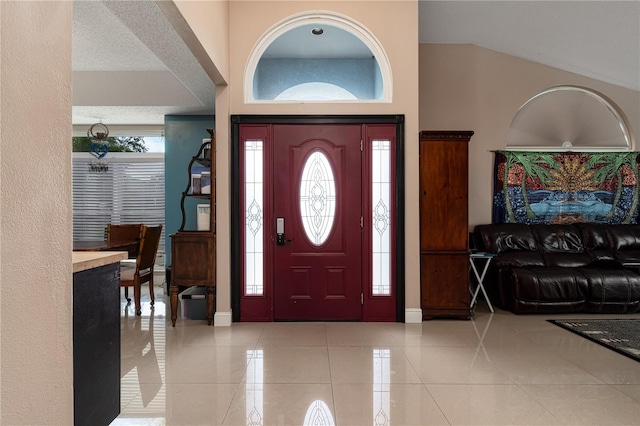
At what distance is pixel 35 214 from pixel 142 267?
4200mm

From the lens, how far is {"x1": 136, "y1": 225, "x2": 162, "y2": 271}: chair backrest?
5195 mm

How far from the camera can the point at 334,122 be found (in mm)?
4637

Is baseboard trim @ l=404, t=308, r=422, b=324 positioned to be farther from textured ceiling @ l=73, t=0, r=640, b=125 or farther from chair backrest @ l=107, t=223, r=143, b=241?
chair backrest @ l=107, t=223, r=143, b=241

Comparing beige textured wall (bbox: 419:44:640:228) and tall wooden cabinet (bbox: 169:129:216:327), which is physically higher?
beige textured wall (bbox: 419:44:640:228)

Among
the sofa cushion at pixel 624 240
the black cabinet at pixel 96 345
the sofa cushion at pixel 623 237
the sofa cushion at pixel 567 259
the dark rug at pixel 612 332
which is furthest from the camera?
the sofa cushion at pixel 623 237

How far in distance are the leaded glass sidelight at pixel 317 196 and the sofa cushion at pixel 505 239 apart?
2.17 metres

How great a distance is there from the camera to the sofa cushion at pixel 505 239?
543cm

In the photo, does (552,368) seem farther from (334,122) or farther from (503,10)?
→ (503,10)

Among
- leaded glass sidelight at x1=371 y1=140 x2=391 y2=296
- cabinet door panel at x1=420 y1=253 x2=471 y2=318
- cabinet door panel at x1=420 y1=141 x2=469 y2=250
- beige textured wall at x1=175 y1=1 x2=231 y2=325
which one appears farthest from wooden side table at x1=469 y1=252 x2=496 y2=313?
beige textured wall at x1=175 y1=1 x2=231 y2=325

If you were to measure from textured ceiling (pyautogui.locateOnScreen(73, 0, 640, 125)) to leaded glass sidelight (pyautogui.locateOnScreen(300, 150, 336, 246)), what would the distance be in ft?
4.22

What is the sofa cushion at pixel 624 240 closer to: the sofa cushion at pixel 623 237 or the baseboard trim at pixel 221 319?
the sofa cushion at pixel 623 237

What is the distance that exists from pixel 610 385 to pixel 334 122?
332cm

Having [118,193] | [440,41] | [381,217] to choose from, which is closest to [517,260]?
[381,217]

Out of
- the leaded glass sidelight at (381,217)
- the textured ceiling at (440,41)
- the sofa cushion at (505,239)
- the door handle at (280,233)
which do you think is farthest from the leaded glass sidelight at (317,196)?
the sofa cushion at (505,239)
